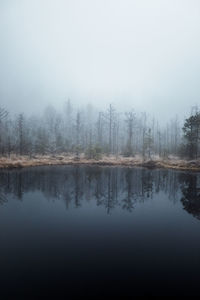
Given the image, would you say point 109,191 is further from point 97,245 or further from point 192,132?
point 192,132

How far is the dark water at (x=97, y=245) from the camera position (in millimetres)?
6844

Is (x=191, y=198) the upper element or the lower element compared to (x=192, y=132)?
lower

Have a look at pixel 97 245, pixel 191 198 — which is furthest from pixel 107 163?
pixel 97 245

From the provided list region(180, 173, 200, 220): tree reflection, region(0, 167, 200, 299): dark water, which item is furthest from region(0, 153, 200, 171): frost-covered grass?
region(0, 167, 200, 299): dark water

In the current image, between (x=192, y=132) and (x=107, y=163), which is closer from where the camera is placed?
(x=192, y=132)

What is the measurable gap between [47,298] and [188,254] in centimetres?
636

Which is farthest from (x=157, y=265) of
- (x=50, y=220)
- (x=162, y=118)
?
(x=162, y=118)

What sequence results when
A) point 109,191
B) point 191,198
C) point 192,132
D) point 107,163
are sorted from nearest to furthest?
point 191,198
point 109,191
point 192,132
point 107,163

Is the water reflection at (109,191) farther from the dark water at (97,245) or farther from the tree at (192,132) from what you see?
the tree at (192,132)

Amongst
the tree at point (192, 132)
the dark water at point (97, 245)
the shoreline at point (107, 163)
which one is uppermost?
the tree at point (192, 132)

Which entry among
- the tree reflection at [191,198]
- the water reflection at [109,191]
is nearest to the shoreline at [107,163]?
the water reflection at [109,191]

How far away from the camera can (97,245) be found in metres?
9.80

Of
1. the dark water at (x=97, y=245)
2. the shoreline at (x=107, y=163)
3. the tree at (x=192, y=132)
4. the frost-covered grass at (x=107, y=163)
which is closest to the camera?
the dark water at (x=97, y=245)

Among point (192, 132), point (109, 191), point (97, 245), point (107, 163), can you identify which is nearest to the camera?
point (97, 245)
